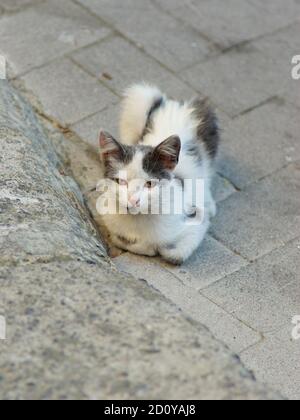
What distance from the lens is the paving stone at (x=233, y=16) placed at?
18.4ft

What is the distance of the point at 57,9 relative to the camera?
5641 mm

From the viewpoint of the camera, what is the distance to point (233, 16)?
576 centimetres

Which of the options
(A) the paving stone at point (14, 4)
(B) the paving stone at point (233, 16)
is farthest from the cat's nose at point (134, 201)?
(A) the paving stone at point (14, 4)

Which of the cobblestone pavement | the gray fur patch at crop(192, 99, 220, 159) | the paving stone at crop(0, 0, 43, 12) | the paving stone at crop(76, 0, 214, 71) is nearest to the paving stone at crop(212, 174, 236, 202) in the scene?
the cobblestone pavement

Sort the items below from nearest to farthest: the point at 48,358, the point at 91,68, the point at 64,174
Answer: the point at 48,358, the point at 64,174, the point at 91,68

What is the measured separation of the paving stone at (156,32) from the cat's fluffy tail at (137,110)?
2.99ft

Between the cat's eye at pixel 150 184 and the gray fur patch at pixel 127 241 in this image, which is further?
the gray fur patch at pixel 127 241

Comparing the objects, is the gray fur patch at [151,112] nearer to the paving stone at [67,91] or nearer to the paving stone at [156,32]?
the paving stone at [67,91]

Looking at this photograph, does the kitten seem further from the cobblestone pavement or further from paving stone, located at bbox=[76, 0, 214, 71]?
paving stone, located at bbox=[76, 0, 214, 71]

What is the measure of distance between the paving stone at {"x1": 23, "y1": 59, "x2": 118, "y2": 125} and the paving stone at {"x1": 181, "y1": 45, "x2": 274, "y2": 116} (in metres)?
0.59

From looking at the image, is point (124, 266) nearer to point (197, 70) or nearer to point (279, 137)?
point (279, 137)

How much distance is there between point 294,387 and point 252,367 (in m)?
0.18

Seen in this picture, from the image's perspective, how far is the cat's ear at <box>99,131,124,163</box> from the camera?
12.1 ft

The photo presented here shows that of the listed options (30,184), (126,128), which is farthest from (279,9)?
(30,184)
